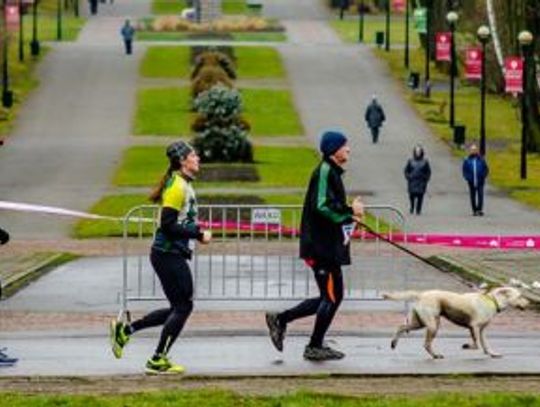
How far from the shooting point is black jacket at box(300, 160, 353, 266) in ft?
52.0

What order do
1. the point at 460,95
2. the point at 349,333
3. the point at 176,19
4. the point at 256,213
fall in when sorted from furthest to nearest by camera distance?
1. the point at 176,19
2. the point at 460,95
3. the point at 256,213
4. the point at 349,333

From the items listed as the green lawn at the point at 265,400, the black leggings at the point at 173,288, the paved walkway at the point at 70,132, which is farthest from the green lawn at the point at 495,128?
the green lawn at the point at 265,400

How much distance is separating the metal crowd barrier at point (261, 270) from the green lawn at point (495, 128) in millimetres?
16367

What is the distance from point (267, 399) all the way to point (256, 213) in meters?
8.30

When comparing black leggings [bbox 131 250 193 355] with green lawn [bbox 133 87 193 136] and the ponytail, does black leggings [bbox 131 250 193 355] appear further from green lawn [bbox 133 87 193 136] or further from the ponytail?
green lawn [bbox 133 87 193 136]

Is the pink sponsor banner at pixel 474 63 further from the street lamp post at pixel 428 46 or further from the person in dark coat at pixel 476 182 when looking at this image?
the person in dark coat at pixel 476 182

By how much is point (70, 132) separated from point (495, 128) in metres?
13.9

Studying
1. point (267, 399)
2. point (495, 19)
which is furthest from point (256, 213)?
point (495, 19)

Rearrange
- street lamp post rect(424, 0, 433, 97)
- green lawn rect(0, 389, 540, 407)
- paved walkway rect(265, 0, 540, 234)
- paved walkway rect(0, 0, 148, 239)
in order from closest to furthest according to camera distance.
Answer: green lawn rect(0, 389, 540, 407) < paved walkway rect(265, 0, 540, 234) < paved walkway rect(0, 0, 148, 239) < street lamp post rect(424, 0, 433, 97)

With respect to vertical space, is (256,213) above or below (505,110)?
above

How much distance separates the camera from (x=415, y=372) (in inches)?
603

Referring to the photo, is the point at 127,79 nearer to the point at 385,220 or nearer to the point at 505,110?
the point at 505,110

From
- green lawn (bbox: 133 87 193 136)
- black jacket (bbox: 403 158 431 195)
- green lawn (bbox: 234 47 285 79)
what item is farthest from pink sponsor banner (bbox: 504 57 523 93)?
green lawn (bbox: 234 47 285 79)

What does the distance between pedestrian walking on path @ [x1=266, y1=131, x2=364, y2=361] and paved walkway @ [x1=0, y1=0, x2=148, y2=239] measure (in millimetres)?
20830
